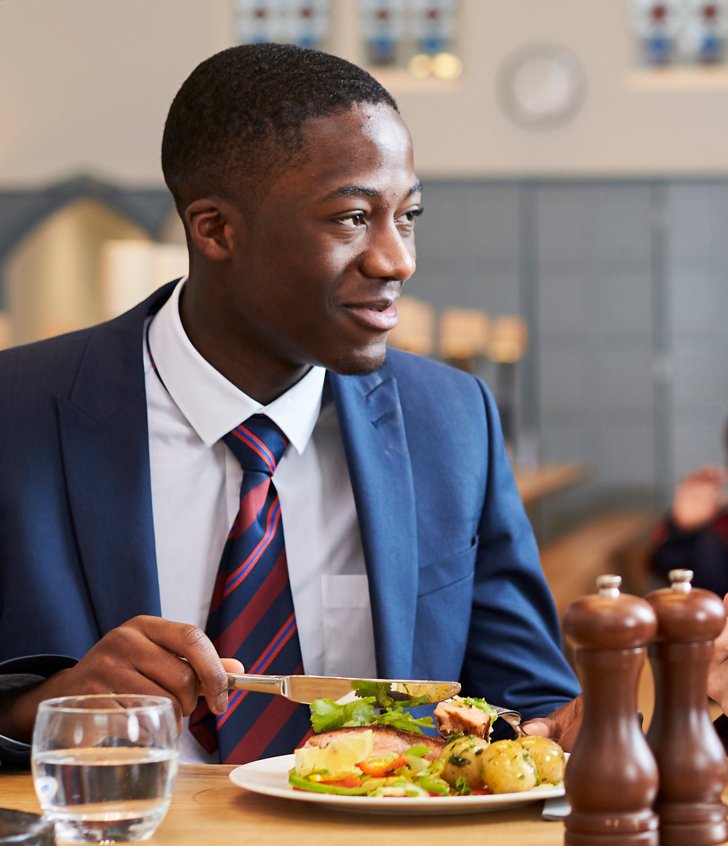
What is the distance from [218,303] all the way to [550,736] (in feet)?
2.15

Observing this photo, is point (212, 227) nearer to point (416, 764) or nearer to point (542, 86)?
point (416, 764)

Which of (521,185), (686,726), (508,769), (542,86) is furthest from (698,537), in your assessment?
(686,726)

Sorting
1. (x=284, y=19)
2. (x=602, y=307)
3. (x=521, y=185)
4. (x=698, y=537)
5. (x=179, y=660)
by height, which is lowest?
(x=698, y=537)

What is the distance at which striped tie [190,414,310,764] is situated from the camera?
1.50m

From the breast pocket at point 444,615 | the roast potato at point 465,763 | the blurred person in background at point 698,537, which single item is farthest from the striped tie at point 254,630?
the blurred person in background at point 698,537

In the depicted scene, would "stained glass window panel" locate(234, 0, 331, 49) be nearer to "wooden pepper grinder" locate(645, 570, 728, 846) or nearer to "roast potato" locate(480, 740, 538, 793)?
"roast potato" locate(480, 740, 538, 793)

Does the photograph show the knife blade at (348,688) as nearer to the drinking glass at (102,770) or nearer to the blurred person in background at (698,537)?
the drinking glass at (102,770)

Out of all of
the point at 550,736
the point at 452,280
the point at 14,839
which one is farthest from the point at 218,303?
the point at 452,280

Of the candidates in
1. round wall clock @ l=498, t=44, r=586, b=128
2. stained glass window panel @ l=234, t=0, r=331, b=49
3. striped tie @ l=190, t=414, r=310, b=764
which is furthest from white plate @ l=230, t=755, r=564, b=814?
stained glass window panel @ l=234, t=0, r=331, b=49

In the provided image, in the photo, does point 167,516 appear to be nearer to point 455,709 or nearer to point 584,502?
point 455,709

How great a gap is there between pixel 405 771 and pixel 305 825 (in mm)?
100

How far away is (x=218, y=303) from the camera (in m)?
1.65

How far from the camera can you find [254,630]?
1.51 m

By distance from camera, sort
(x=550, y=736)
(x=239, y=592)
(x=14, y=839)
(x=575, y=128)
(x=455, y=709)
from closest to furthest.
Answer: (x=14, y=839), (x=455, y=709), (x=550, y=736), (x=239, y=592), (x=575, y=128)
